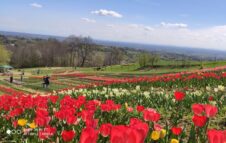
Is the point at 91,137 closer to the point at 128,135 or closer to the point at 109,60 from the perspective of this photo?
the point at 128,135

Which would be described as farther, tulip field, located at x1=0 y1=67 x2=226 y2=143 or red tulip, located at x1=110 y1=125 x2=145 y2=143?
tulip field, located at x1=0 y1=67 x2=226 y2=143

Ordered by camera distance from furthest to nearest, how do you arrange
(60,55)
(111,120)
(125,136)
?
1. (60,55)
2. (111,120)
3. (125,136)

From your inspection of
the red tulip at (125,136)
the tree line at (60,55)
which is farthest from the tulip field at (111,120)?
the tree line at (60,55)

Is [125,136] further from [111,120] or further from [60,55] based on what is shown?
[60,55]

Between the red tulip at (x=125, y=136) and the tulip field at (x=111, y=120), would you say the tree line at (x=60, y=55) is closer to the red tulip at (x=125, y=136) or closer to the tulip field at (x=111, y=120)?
the tulip field at (x=111, y=120)

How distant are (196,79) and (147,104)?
10459 millimetres

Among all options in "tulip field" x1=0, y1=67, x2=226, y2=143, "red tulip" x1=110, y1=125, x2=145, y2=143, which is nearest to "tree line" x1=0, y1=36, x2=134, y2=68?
"tulip field" x1=0, y1=67, x2=226, y2=143

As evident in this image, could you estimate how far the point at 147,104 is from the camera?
9062 mm

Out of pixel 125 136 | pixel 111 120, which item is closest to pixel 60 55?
pixel 111 120

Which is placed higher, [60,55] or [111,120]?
[111,120]

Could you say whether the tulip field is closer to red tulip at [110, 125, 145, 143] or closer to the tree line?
red tulip at [110, 125, 145, 143]

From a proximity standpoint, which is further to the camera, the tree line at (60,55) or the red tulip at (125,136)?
the tree line at (60,55)

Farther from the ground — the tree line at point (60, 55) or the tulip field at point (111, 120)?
the tulip field at point (111, 120)

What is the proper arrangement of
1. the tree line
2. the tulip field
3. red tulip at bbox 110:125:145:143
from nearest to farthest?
red tulip at bbox 110:125:145:143 → the tulip field → the tree line
